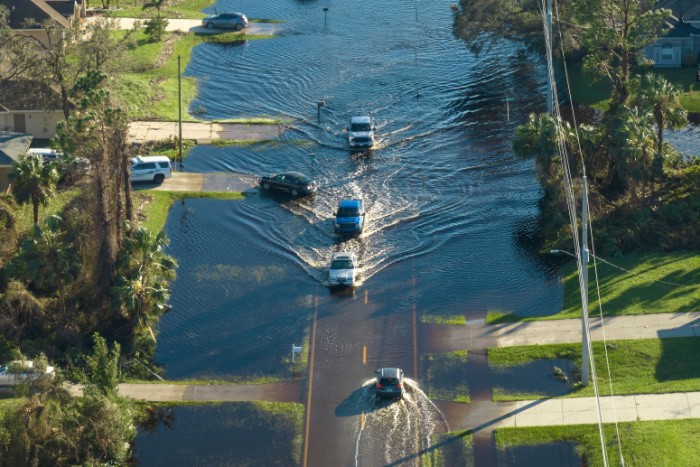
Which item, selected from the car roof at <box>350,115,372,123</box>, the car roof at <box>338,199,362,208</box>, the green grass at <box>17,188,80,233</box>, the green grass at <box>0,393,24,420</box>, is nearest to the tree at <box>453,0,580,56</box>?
the car roof at <box>350,115,372,123</box>

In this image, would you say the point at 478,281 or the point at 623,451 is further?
the point at 478,281

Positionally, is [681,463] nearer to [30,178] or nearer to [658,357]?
[658,357]

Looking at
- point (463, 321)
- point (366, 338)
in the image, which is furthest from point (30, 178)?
point (463, 321)

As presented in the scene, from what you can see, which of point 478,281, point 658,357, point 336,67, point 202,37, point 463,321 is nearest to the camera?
point 658,357

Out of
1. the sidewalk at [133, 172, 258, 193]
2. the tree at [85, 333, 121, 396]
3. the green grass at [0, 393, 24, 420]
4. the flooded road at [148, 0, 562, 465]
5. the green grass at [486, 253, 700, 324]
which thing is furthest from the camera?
the sidewalk at [133, 172, 258, 193]

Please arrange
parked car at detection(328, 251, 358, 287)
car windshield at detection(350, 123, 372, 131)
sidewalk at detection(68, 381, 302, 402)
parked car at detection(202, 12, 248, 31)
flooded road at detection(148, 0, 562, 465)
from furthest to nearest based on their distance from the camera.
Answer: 1. parked car at detection(202, 12, 248, 31)
2. car windshield at detection(350, 123, 372, 131)
3. parked car at detection(328, 251, 358, 287)
4. flooded road at detection(148, 0, 562, 465)
5. sidewalk at detection(68, 381, 302, 402)

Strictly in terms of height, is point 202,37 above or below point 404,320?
above

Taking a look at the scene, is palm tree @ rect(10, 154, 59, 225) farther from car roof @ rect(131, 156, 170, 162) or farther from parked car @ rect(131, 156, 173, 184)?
car roof @ rect(131, 156, 170, 162)
